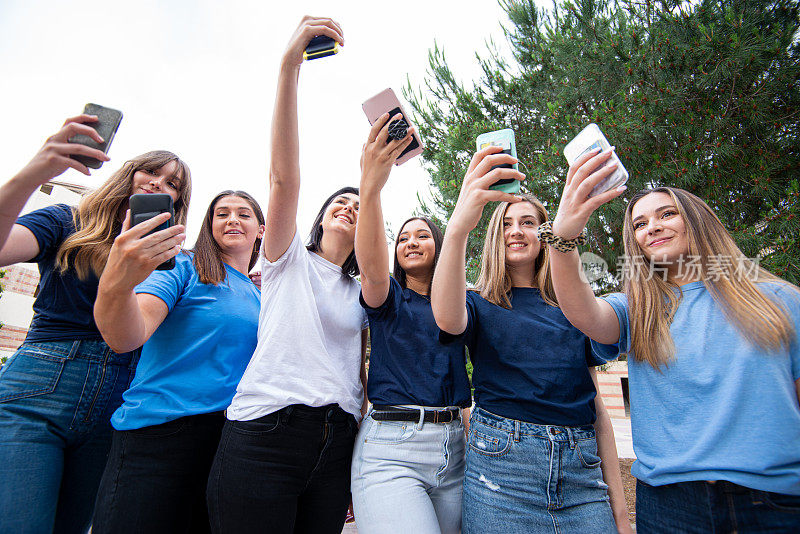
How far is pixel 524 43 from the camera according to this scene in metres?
5.55

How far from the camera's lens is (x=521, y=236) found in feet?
6.26

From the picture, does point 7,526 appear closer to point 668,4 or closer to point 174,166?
point 174,166

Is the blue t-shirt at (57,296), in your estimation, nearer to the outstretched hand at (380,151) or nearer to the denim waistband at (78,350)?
the denim waistband at (78,350)

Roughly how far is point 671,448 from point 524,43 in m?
5.50

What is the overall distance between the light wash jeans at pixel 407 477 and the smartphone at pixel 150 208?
96 centimetres

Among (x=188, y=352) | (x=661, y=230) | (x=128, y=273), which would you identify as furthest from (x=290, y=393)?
(x=661, y=230)

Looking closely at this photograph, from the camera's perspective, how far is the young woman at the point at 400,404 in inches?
58.9

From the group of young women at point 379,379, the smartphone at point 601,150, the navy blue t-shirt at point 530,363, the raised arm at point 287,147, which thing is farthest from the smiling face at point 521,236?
the raised arm at point 287,147

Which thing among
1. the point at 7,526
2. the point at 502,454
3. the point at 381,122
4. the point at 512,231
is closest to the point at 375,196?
the point at 381,122

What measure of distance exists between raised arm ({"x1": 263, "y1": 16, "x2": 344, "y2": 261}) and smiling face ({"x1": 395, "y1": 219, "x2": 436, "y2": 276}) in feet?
1.89

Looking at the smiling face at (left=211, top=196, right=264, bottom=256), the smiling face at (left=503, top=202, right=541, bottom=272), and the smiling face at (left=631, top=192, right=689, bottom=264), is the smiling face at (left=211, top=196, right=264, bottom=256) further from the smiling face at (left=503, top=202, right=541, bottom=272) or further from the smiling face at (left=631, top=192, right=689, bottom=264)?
the smiling face at (left=631, top=192, right=689, bottom=264)

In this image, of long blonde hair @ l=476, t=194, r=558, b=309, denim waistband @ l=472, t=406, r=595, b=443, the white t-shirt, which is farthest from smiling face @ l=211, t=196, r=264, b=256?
denim waistband @ l=472, t=406, r=595, b=443

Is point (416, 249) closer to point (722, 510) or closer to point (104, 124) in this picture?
point (104, 124)

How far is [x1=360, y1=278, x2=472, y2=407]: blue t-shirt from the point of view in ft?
5.53
